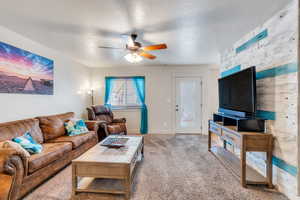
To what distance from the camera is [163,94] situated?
5.10 m

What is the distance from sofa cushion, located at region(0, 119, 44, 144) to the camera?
6.94 ft

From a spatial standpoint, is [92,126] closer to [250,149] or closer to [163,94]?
[163,94]

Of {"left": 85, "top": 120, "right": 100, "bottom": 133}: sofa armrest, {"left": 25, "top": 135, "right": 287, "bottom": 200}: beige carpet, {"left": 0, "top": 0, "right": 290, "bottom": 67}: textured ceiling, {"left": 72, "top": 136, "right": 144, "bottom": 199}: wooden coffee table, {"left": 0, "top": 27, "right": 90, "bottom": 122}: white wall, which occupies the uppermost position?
{"left": 0, "top": 0, "right": 290, "bottom": 67}: textured ceiling

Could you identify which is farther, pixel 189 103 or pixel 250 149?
pixel 189 103

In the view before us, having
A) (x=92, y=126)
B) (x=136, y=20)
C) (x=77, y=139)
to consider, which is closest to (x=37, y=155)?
(x=77, y=139)

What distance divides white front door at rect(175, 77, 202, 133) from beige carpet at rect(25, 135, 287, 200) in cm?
198

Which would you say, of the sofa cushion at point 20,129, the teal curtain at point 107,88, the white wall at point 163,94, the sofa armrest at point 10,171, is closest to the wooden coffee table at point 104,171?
the sofa armrest at point 10,171

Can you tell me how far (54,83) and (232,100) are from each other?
388 cm

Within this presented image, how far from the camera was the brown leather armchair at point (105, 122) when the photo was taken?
150 inches

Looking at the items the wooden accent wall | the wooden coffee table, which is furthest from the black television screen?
the wooden coffee table

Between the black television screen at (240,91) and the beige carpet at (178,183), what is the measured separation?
108 centimetres

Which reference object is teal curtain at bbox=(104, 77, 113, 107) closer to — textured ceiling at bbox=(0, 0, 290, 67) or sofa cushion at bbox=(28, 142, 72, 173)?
textured ceiling at bbox=(0, 0, 290, 67)

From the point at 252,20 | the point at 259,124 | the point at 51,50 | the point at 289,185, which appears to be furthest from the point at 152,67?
the point at 289,185

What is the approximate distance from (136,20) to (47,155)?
2.31 meters
